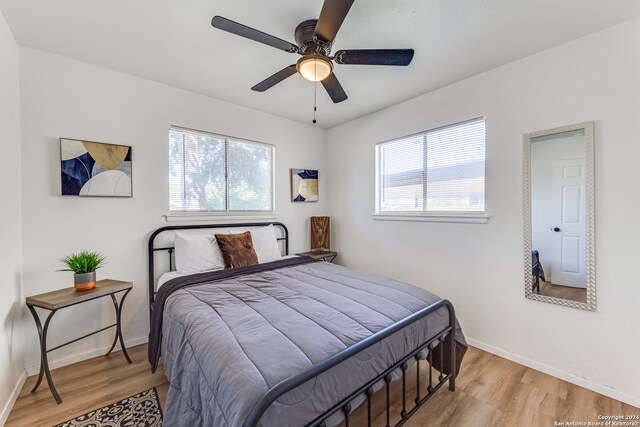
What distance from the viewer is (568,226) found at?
6.94 ft

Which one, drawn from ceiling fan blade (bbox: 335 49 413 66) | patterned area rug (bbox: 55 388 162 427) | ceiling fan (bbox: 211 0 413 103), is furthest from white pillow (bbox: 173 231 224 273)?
ceiling fan blade (bbox: 335 49 413 66)

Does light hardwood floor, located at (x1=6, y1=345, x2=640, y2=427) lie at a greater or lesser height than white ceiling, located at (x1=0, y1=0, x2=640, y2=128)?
A: lesser

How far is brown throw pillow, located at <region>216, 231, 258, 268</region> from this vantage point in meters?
2.79

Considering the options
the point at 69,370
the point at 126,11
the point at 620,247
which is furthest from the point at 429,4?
the point at 69,370

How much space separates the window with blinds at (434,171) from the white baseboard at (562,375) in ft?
4.21

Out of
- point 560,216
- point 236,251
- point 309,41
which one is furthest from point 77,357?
point 560,216

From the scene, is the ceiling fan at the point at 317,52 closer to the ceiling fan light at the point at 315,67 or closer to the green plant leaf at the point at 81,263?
the ceiling fan light at the point at 315,67

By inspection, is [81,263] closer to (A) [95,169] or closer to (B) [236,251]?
(A) [95,169]

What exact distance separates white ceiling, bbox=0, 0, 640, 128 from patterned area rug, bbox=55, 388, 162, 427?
2617mm

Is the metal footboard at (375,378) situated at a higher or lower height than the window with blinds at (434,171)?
lower

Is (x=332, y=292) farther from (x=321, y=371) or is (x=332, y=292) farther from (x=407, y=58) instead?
(x=407, y=58)

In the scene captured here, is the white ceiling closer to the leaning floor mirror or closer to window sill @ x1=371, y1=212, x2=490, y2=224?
the leaning floor mirror

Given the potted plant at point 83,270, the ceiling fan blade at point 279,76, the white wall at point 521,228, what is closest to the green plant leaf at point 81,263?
the potted plant at point 83,270

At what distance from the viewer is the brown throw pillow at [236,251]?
2.79 metres
